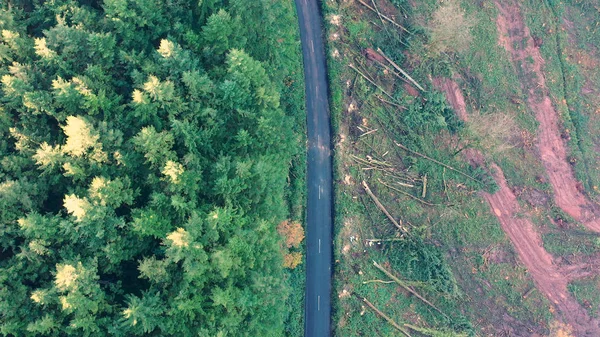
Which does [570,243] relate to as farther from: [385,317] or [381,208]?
[385,317]

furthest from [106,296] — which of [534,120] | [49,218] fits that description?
[534,120]

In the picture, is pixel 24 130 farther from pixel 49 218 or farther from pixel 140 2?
pixel 140 2

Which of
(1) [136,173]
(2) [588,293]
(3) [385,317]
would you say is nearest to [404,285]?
(3) [385,317]

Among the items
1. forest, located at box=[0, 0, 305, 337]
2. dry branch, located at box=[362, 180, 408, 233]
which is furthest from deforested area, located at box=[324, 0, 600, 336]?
forest, located at box=[0, 0, 305, 337]

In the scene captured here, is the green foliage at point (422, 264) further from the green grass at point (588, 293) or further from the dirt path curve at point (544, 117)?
the dirt path curve at point (544, 117)

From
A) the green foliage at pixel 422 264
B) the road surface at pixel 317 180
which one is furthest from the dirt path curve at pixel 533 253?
the road surface at pixel 317 180

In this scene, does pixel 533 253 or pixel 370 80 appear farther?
pixel 370 80
